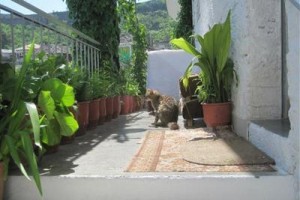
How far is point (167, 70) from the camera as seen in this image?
8.43 m

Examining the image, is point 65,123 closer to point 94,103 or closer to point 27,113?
point 27,113

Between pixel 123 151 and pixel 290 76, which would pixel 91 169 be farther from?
pixel 290 76

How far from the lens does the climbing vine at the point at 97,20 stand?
6.33m

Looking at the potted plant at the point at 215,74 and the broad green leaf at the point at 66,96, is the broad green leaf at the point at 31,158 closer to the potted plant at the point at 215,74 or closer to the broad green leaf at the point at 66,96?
the broad green leaf at the point at 66,96

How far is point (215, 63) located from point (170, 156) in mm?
1129

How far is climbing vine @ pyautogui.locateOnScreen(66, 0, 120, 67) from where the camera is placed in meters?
6.33

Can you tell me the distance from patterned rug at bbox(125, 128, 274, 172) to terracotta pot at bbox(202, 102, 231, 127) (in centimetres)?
9

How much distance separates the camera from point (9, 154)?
201 centimetres

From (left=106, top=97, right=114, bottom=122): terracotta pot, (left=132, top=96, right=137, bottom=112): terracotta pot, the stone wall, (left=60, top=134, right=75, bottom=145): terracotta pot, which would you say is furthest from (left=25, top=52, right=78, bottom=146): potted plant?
(left=132, top=96, right=137, bottom=112): terracotta pot

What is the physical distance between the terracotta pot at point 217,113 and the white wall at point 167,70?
16.2ft

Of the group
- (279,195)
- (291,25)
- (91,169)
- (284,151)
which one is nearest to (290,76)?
(291,25)

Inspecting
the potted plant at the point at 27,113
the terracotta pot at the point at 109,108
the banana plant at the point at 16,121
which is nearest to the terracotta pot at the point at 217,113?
the potted plant at the point at 27,113

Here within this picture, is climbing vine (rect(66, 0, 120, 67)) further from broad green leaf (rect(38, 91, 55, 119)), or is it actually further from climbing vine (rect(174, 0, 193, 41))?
broad green leaf (rect(38, 91, 55, 119))

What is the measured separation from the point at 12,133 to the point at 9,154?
4.3 inches
